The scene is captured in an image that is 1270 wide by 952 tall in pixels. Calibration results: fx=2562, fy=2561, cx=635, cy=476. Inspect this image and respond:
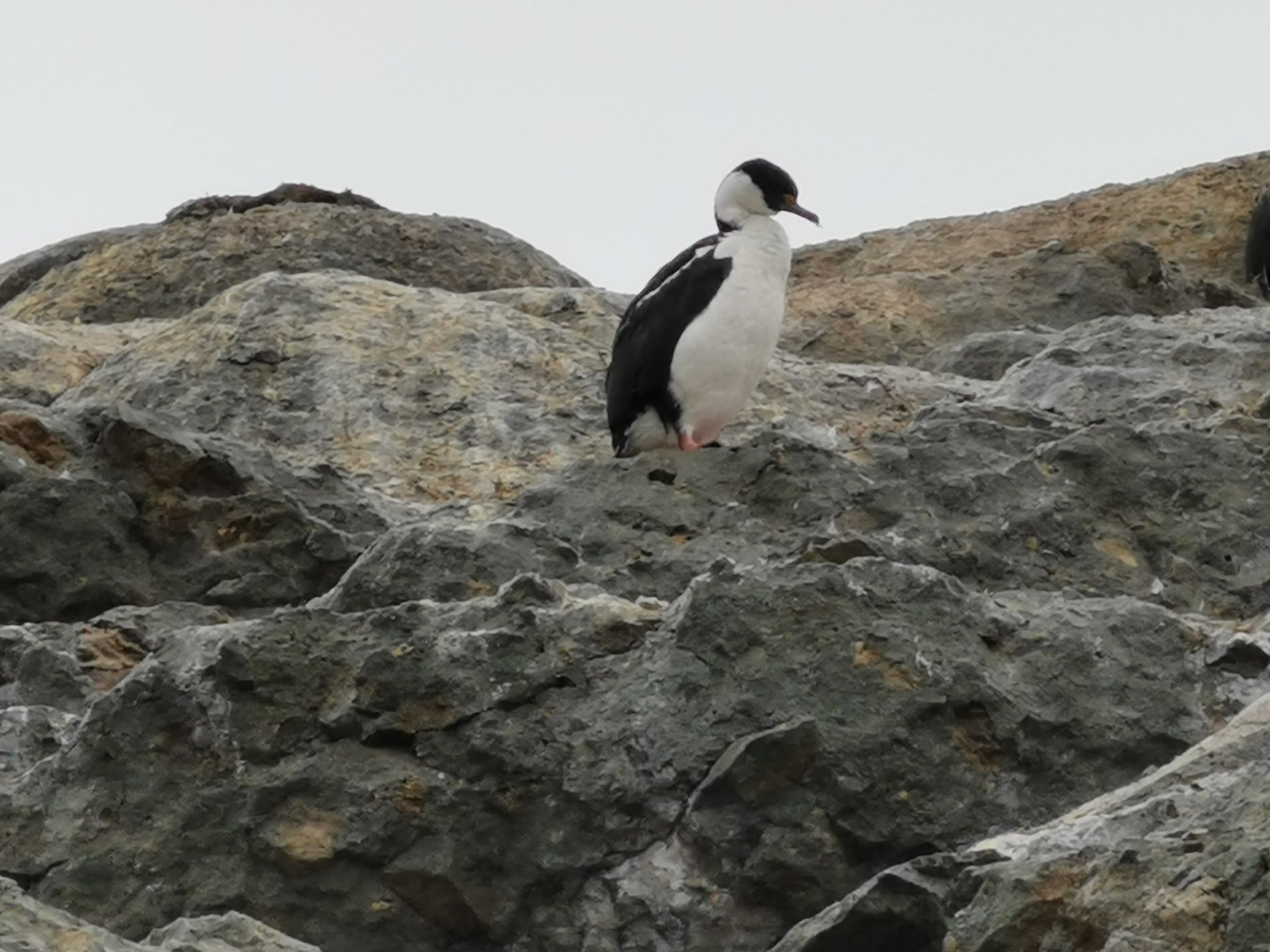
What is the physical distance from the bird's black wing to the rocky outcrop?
68cm

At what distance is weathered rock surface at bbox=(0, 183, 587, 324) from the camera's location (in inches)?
677

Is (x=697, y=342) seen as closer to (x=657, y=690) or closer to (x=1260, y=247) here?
(x=657, y=690)

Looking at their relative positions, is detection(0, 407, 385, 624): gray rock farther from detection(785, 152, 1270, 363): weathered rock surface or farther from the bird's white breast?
detection(785, 152, 1270, 363): weathered rock surface

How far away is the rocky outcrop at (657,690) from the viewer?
5.78 metres

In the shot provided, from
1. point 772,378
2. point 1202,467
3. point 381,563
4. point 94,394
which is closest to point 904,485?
point 1202,467

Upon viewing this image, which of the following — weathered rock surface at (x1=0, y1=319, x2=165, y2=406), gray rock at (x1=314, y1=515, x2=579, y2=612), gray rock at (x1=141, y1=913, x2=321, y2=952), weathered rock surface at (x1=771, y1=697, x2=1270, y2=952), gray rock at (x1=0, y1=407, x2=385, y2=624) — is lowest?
weathered rock surface at (x1=771, y1=697, x2=1270, y2=952)

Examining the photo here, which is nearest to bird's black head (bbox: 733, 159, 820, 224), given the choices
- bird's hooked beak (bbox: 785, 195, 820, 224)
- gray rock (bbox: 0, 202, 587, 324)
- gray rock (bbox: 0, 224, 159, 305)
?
bird's hooked beak (bbox: 785, 195, 820, 224)

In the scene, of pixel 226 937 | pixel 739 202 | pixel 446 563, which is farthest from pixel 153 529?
pixel 226 937

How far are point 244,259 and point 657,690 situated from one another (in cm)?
1077

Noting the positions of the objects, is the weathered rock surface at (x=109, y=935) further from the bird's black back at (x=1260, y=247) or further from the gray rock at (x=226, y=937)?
the bird's black back at (x=1260, y=247)

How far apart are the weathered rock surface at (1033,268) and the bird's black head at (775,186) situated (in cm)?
421

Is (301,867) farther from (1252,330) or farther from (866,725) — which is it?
(1252,330)

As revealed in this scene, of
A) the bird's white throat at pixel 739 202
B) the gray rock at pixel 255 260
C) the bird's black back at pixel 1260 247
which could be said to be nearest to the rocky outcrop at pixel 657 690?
the bird's white throat at pixel 739 202

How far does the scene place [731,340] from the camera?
11031mm
